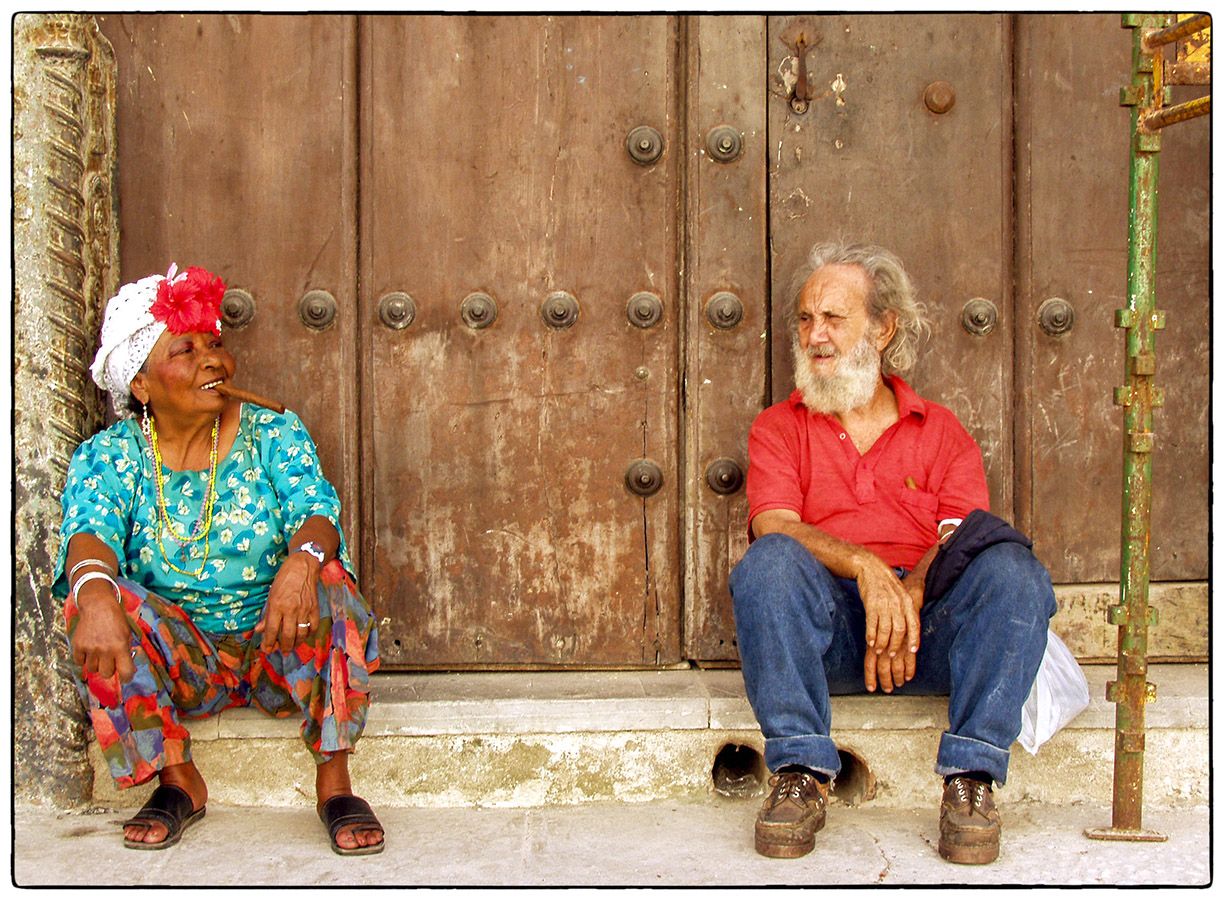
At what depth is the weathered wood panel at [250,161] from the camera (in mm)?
2959

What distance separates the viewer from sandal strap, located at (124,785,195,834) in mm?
2512

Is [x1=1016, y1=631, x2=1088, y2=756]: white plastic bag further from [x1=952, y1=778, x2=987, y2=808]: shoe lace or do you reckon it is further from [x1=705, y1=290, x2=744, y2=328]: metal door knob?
[x1=705, y1=290, x2=744, y2=328]: metal door knob

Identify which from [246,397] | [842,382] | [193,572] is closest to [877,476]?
[842,382]

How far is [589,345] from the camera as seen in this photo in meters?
3.04

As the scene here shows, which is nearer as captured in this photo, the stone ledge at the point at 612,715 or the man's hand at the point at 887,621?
the man's hand at the point at 887,621

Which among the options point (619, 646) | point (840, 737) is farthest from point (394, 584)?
point (840, 737)

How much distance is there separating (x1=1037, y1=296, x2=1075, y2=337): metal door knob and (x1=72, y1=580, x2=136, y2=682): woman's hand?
2.11m

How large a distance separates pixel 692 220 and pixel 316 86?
907 mm

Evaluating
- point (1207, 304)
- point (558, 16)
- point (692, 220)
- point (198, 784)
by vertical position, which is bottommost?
point (198, 784)

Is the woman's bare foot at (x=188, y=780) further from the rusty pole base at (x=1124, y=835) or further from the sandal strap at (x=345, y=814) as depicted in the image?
the rusty pole base at (x=1124, y=835)

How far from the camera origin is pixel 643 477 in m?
3.04

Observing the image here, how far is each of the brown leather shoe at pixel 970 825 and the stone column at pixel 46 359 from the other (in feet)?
5.82

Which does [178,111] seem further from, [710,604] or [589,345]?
[710,604]

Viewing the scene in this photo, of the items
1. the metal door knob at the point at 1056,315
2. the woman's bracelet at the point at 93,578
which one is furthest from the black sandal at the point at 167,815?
the metal door knob at the point at 1056,315
